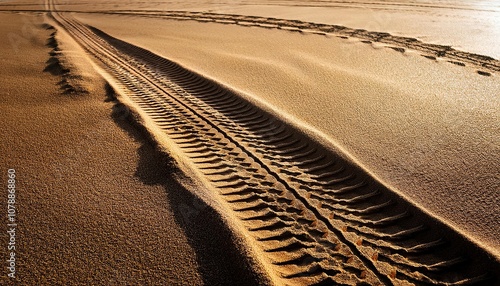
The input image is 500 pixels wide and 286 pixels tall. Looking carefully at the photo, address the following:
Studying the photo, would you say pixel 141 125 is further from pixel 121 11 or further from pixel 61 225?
pixel 121 11

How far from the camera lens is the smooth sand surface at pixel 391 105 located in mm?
2309

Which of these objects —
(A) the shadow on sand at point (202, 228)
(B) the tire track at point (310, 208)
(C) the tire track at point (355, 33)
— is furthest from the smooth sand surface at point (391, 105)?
(A) the shadow on sand at point (202, 228)

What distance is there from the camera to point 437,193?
2271 millimetres

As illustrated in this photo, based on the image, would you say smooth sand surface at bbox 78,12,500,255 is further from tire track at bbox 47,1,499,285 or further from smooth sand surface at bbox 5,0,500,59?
smooth sand surface at bbox 5,0,500,59

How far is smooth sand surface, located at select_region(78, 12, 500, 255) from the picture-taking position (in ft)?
7.57

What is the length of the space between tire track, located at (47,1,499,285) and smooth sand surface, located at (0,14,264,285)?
12.1 inches

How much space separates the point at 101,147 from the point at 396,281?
7.84 ft

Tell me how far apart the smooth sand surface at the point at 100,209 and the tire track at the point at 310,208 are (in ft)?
1.01

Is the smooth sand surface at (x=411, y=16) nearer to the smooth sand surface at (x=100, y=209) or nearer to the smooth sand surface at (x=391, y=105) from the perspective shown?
the smooth sand surface at (x=391, y=105)

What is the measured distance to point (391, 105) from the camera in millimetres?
3490

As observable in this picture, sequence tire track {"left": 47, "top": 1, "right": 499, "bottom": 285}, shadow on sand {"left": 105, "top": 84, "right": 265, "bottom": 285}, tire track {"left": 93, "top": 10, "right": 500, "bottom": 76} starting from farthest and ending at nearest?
tire track {"left": 93, "top": 10, "right": 500, "bottom": 76}, tire track {"left": 47, "top": 1, "right": 499, "bottom": 285}, shadow on sand {"left": 105, "top": 84, "right": 265, "bottom": 285}

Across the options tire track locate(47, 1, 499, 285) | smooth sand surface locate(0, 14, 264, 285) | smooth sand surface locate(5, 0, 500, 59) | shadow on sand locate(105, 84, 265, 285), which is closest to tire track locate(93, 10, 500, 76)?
smooth sand surface locate(5, 0, 500, 59)

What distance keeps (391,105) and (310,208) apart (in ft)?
6.22

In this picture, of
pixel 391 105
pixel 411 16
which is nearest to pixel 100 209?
pixel 391 105
